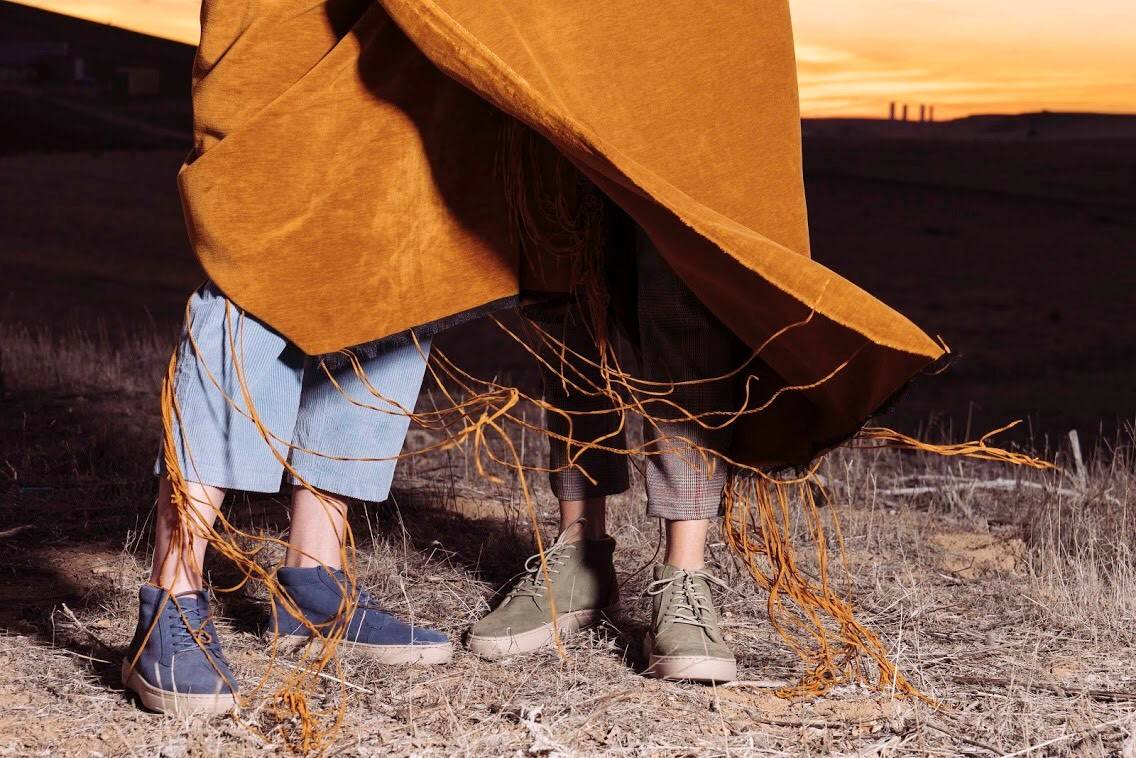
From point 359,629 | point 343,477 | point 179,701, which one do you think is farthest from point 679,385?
point 179,701

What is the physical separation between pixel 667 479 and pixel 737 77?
2.44 feet

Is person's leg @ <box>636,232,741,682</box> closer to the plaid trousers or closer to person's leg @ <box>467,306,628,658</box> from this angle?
the plaid trousers

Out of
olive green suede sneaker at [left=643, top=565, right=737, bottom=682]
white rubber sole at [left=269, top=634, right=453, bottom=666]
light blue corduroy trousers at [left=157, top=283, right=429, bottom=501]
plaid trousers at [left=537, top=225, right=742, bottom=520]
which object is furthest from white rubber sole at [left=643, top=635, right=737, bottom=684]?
light blue corduroy trousers at [left=157, top=283, right=429, bottom=501]

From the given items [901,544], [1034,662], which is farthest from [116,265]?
[1034,662]

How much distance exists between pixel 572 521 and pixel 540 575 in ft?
0.42

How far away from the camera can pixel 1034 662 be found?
202cm

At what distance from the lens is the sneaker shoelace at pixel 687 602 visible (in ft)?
6.63

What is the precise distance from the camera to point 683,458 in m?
2.04

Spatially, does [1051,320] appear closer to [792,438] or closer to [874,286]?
[874,286]

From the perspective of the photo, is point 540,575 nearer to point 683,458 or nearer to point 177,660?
point 683,458

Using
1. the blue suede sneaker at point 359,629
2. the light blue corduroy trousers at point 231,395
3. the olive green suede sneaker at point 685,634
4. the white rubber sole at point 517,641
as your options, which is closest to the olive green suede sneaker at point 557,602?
the white rubber sole at point 517,641

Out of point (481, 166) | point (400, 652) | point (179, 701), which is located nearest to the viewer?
point (179, 701)

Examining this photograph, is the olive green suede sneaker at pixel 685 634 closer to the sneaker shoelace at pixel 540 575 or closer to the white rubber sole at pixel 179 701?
the sneaker shoelace at pixel 540 575

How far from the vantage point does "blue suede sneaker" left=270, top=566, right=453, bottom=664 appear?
2.07 meters
